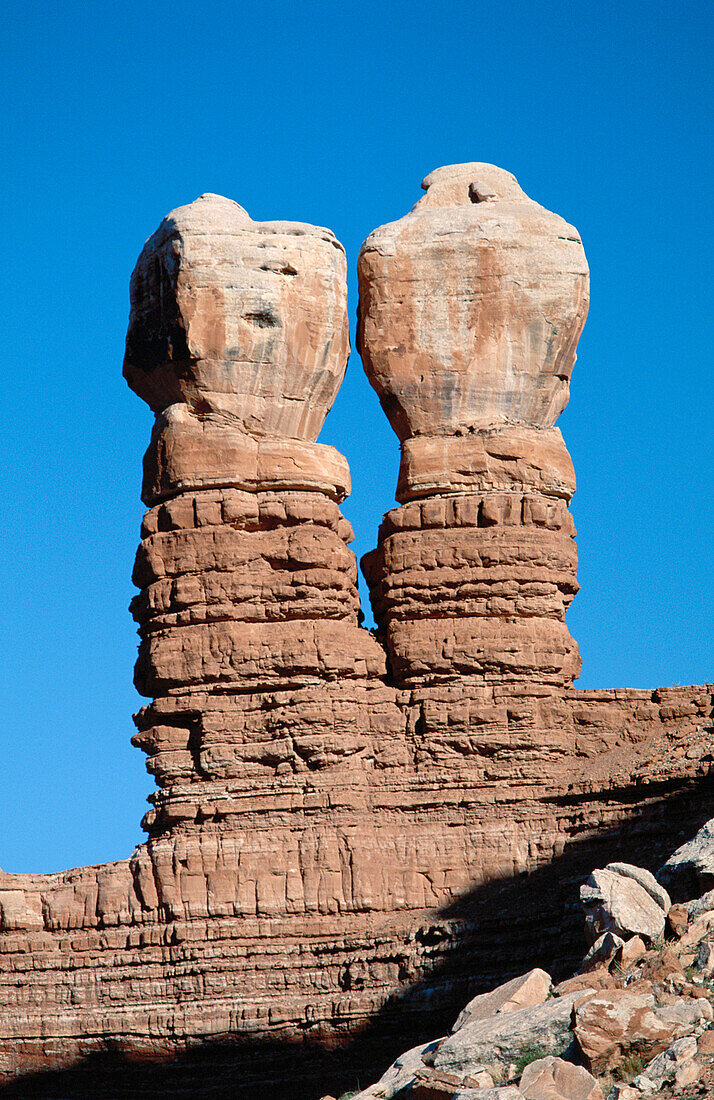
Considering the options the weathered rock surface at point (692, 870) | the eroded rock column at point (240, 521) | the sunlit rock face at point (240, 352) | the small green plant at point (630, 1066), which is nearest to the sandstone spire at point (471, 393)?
the eroded rock column at point (240, 521)

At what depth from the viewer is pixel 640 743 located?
28969mm

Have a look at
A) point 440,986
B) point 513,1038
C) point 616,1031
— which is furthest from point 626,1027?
point 440,986

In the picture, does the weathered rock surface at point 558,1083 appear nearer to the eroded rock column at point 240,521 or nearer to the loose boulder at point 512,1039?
the loose boulder at point 512,1039

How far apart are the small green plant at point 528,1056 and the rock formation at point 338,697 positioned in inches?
287

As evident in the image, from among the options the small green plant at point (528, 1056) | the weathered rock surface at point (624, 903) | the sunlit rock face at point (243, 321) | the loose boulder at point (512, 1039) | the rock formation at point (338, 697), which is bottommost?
the small green plant at point (528, 1056)

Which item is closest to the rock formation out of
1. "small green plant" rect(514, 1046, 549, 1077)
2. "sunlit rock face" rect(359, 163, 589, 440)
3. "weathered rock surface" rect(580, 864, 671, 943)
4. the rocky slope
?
"sunlit rock face" rect(359, 163, 589, 440)

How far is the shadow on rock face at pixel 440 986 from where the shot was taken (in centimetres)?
2639

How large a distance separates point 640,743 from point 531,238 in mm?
8353

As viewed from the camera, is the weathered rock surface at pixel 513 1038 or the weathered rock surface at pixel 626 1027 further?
the weathered rock surface at pixel 513 1038

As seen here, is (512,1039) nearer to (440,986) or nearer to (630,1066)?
(630,1066)

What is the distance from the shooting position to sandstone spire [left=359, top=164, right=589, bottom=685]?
29828mm

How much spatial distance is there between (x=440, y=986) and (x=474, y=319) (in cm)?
1075

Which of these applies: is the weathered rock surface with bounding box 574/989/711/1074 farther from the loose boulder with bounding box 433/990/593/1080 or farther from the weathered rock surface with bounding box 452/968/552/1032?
the weathered rock surface with bounding box 452/968/552/1032

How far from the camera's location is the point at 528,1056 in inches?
720
